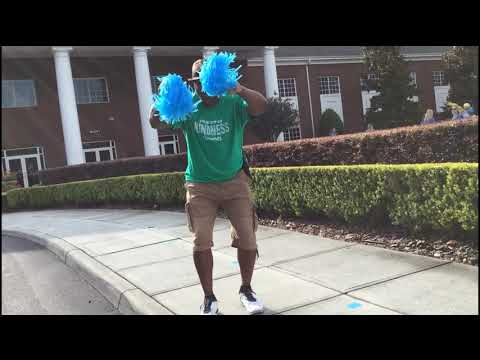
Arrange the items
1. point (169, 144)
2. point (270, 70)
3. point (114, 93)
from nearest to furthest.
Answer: point (114, 93), point (270, 70), point (169, 144)

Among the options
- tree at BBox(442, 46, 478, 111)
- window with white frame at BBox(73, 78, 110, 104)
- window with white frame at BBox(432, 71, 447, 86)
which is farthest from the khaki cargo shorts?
window with white frame at BBox(432, 71, 447, 86)

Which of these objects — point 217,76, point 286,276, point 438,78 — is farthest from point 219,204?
point 438,78

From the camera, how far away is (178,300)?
4039mm

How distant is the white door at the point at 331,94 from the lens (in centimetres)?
3123

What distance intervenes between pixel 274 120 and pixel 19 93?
13100 millimetres

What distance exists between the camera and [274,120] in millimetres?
23359

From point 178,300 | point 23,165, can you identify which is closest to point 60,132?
point 23,165

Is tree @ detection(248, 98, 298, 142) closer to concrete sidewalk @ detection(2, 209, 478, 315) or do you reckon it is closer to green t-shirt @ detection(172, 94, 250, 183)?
concrete sidewalk @ detection(2, 209, 478, 315)

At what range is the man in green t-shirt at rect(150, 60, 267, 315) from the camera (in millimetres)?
3453

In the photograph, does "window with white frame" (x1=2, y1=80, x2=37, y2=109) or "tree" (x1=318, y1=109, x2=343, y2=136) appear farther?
"tree" (x1=318, y1=109, x2=343, y2=136)

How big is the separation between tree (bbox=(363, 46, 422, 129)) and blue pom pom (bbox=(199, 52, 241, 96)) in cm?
2346

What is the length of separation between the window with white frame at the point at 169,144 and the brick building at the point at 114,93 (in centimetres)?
6

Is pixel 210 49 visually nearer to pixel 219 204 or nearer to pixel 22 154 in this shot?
pixel 22 154

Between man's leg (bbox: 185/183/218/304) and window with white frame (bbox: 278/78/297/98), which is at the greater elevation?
window with white frame (bbox: 278/78/297/98)
